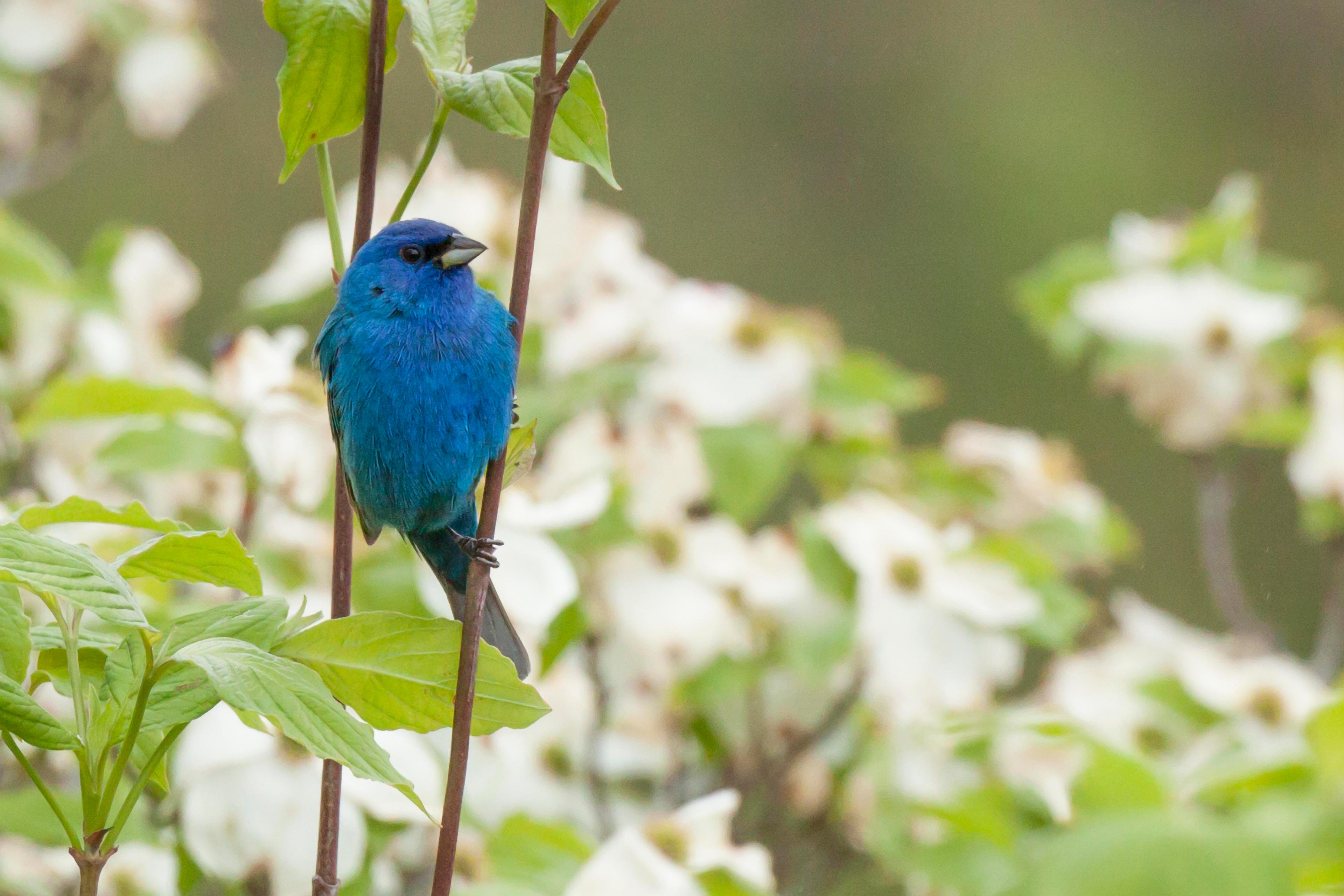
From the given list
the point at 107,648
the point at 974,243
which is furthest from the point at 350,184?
the point at 974,243

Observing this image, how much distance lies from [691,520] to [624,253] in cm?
23

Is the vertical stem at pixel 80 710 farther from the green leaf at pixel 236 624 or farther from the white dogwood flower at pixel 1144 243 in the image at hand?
the white dogwood flower at pixel 1144 243

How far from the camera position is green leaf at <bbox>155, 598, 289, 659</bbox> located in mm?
395

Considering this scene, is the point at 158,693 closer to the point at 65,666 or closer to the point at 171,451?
the point at 65,666

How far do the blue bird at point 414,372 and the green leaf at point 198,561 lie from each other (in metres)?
0.19

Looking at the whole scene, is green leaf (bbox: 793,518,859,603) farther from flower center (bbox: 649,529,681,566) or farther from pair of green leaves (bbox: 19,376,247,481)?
pair of green leaves (bbox: 19,376,247,481)

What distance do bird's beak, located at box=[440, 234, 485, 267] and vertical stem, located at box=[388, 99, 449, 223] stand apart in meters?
0.17

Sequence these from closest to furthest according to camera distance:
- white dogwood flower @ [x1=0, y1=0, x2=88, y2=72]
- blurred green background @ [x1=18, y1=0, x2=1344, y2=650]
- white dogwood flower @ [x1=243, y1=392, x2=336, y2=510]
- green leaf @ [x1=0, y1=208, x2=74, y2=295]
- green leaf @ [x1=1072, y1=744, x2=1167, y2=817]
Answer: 1. green leaf @ [x1=1072, y1=744, x2=1167, y2=817]
2. white dogwood flower @ [x1=243, y1=392, x2=336, y2=510]
3. green leaf @ [x1=0, y1=208, x2=74, y2=295]
4. white dogwood flower @ [x1=0, y1=0, x2=88, y2=72]
5. blurred green background @ [x1=18, y1=0, x2=1344, y2=650]

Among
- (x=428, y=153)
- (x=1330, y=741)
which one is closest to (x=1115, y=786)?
(x=1330, y=741)

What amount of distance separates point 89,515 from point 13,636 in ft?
0.13

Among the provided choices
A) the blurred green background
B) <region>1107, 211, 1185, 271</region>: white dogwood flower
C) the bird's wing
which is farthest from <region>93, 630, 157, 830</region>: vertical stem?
the blurred green background

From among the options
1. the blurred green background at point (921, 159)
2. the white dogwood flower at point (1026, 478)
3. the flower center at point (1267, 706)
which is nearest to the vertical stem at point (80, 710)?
the flower center at point (1267, 706)

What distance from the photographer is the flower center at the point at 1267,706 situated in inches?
34.5

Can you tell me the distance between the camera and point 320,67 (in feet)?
1.36
